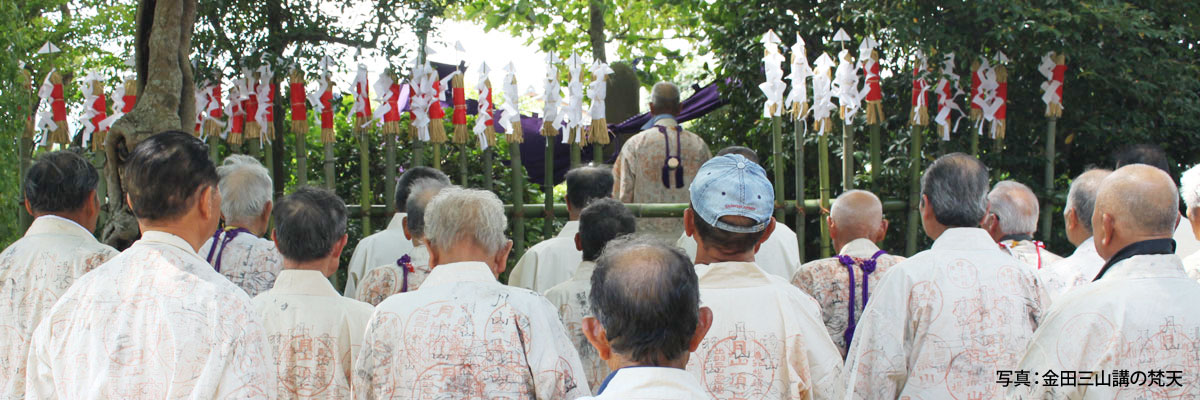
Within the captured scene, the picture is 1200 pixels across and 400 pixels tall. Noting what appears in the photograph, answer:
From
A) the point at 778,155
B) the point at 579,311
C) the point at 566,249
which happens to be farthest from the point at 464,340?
the point at 778,155

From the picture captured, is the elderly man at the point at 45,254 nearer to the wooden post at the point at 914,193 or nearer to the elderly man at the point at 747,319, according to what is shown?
the elderly man at the point at 747,319

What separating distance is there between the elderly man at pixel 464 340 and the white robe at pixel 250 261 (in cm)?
112

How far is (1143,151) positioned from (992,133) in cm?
134

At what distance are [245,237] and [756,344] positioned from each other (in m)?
1.99

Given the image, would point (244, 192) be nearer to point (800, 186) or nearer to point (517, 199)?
point (517, 199)

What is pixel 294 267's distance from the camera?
317 centimetres

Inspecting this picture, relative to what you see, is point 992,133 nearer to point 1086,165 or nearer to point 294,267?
point 1086,165

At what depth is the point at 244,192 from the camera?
3.86m

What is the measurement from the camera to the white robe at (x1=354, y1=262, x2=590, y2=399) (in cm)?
274

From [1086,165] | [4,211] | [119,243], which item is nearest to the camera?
[119,243]

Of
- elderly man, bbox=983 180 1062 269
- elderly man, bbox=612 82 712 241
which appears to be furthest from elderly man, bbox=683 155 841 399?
elderly man, bbox=612 82 712 241

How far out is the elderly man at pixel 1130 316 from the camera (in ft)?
8.76

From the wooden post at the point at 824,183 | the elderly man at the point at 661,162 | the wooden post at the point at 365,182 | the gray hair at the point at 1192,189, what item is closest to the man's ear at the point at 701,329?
the gray hair at the point at 1192,189

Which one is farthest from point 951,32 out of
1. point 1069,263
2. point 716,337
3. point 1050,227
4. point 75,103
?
point 75,103
